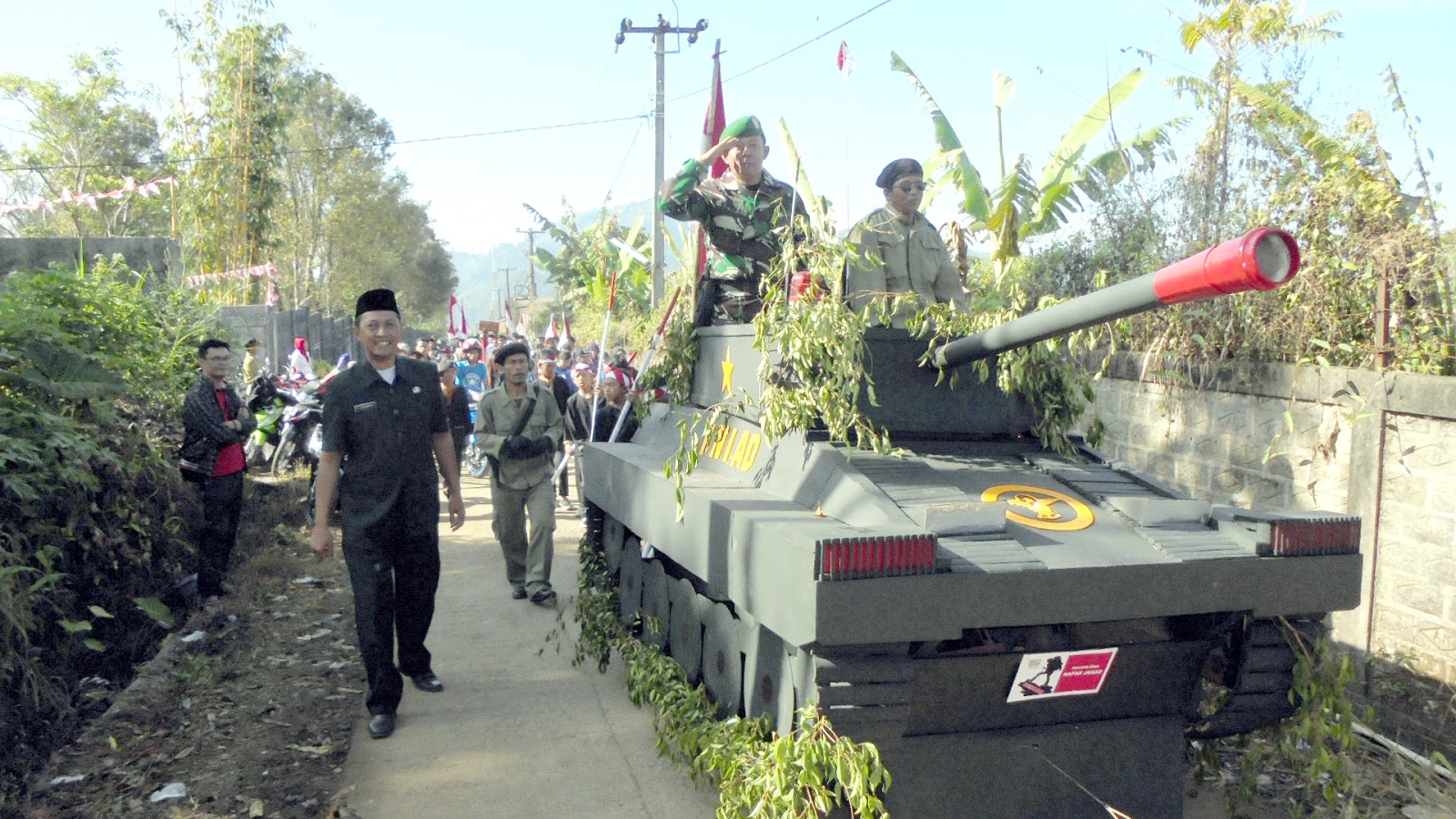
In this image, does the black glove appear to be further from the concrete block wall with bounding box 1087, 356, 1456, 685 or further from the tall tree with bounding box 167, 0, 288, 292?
the tall tree with bounding box 167, 0, 288, 292

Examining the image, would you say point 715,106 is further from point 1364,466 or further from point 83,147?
point 83,147

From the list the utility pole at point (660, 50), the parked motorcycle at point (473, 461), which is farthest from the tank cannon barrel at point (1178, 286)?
the utility pole at point (660, 50)

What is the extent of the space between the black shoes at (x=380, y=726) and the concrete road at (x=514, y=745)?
0.12 feet

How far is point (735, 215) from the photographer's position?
5570mm

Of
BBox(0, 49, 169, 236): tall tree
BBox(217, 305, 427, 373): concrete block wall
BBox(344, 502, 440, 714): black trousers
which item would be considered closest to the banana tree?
BBox(344, 502, 440, 714): black trousers

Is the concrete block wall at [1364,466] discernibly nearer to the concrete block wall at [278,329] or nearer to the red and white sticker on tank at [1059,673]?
the red and white sticker on tank at [1059,673]

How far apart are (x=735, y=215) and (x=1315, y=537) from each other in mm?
3007

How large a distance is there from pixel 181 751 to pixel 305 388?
6.72 metres

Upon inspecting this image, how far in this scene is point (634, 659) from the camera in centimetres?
506

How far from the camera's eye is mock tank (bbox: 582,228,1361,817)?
3109 mm

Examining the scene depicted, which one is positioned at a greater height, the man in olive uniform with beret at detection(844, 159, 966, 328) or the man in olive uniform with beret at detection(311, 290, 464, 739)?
the man in olive uniform with beret at detection(844, 159, 966, 328)

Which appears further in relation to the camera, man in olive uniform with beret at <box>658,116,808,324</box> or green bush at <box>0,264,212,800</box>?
man in olive uniform with beret at <box>658,116,808,324</box>

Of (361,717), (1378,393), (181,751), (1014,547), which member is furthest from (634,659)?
(1378,393)

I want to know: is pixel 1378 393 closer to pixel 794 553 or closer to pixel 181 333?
pixel 794 553
